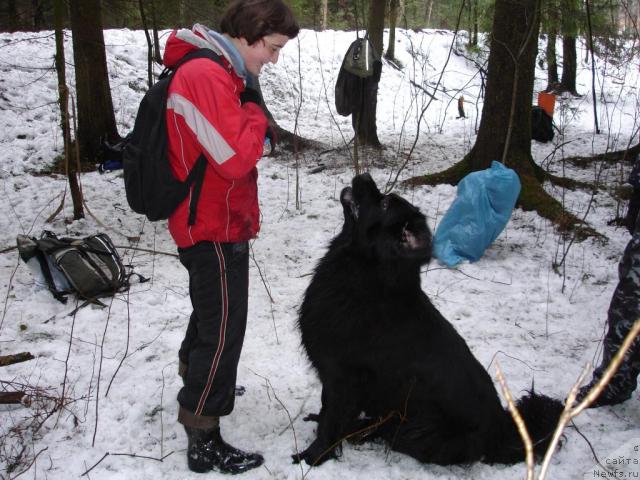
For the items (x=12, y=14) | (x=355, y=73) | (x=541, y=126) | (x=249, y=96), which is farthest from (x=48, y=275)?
(x=12, y=14)

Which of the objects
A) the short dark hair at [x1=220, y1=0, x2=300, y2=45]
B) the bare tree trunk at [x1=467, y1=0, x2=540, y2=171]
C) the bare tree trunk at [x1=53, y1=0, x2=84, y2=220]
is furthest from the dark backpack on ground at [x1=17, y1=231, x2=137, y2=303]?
the bare tree trunk at [x1=467, y1=0, x2=540, y2=171]

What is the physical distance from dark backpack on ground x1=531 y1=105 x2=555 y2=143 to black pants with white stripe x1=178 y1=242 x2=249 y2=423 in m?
8.73

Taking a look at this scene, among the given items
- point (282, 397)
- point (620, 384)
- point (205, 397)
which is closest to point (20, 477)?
point (205, 397)

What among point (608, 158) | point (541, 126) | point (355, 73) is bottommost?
point (608, 158)

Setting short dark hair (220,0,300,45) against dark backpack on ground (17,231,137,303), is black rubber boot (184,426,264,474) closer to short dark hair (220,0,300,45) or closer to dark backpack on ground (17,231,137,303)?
short dark hair (220,0,300,45)

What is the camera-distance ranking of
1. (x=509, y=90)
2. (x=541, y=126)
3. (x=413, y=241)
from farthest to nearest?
(x=541, y=126)
(x=509, y=90)
(x=413, y=241)

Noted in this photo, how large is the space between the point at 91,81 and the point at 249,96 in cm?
553

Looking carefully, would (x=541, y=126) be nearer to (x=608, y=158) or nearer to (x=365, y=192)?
(x=608, y=158)

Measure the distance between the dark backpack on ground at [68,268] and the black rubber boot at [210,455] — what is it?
1819 millimetres

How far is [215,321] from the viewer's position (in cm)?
208

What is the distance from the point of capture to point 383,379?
228 centimetres

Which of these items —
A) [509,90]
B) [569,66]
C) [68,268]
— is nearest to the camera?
[68,268]

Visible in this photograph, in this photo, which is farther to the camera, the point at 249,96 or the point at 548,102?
the point at 548,102

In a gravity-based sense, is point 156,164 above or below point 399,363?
above
